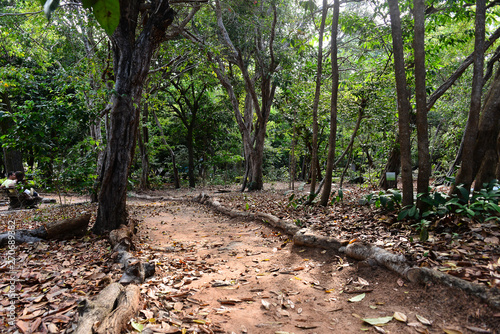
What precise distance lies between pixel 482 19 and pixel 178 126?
18153mm

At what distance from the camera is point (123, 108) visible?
190 inches

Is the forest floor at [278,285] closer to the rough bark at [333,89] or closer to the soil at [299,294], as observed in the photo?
the soil at [299,294]

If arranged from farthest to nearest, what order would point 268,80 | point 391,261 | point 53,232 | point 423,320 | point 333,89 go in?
point 268,80 → point 333,89 → point 53,232 → point 391,261 → point 423,320

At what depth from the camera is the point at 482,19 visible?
11.6 feet

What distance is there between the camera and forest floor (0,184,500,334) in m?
2.17

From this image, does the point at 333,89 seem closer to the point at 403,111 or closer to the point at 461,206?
the point at 403,111

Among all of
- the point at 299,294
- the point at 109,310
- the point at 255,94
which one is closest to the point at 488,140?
the point at 299,294

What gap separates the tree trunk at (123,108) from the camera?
190 inches

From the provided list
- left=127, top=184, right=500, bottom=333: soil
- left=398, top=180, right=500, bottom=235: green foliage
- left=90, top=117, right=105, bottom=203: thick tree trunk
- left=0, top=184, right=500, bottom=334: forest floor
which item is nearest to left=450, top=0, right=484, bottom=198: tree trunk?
left=398, top=180, right=500, bottom=235: green foliage

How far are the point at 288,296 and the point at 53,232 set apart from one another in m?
3.76

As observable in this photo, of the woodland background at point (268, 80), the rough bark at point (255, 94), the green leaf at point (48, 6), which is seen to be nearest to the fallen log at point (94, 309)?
the woodland background at point (268, 80)

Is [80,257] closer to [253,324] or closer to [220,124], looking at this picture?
[253,324]

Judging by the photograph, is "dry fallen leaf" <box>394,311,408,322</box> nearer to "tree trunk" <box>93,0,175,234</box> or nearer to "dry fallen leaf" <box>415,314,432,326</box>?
"dry fallen leaf" <box>415,314,432,326</box>

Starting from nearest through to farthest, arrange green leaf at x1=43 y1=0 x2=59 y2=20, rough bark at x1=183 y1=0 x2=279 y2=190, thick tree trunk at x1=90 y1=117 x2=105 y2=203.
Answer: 1. green leaf at x1=43 y1=0 x2=59 y2=20
2. thick tree trunk at x1=90 y1=117 x2=105 y2=203
3. rough bark at x1=183 y1=0 x2=279 y2=190
